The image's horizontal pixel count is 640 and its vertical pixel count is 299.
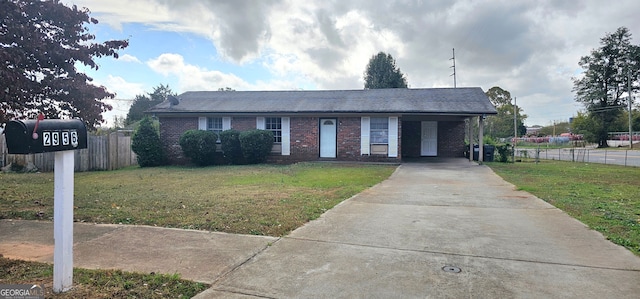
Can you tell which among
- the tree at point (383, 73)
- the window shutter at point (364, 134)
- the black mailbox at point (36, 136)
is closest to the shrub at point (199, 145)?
the window shutter at point (364, 134)

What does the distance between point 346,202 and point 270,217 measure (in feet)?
7.11

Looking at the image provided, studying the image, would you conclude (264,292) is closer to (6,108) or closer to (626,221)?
(6,108)

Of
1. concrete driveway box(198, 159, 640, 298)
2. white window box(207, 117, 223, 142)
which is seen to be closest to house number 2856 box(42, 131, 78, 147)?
concrete driveway box(198, 159, 640, 298)

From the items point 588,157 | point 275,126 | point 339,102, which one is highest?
point 339,102

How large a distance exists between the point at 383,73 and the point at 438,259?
40.9 metres

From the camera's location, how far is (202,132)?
18.4 metres

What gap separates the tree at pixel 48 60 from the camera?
19.9ft

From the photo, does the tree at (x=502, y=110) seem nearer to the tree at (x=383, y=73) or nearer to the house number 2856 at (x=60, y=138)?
the tree at (x=383, y=73)

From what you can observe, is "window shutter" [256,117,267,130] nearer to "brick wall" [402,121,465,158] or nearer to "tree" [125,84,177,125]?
"brick wall" [402,121,465,158]

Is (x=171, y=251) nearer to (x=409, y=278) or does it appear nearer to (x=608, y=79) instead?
(x=409, y=278)

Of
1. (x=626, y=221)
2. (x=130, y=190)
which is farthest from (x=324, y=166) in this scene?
(x=626, y=221)

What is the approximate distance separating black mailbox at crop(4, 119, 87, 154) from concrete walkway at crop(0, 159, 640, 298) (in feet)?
5.09

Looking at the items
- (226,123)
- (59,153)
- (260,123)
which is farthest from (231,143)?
(59,153)

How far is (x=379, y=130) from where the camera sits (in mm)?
18625
